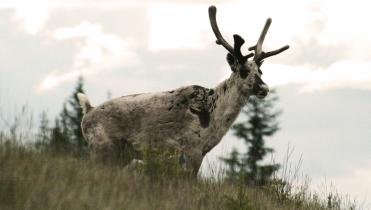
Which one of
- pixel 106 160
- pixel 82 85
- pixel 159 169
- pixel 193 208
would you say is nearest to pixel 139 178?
pixel 159 169

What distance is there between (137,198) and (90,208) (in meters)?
1.08

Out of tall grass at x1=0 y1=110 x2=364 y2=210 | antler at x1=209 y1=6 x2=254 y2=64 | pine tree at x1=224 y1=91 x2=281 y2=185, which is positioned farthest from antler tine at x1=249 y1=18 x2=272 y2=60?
pine tree at x1=224 y1=91 x2=281 y2=185

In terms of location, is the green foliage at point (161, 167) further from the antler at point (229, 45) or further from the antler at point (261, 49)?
the antler at point (261, 49)

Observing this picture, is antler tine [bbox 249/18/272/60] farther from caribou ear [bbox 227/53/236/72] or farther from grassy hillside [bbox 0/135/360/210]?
grassy hillside [bbox 0/135/360/210]

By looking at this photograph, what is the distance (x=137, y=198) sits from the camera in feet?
22.0

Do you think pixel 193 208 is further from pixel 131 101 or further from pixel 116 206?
pixel 131 101

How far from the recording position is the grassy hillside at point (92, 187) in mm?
5668

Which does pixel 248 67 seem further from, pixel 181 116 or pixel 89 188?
pixel 89 188

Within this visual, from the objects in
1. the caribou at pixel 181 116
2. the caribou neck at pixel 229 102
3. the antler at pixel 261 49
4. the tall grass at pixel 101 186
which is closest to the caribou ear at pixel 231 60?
the caribou at pixel 181 116

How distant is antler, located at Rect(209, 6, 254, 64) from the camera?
9.52m

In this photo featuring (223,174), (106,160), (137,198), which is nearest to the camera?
(137,198)

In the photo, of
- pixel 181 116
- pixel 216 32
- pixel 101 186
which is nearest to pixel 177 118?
pixel 181 116

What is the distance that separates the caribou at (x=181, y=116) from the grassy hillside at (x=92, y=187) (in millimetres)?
773

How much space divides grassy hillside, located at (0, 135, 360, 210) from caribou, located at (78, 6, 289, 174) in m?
0.77
